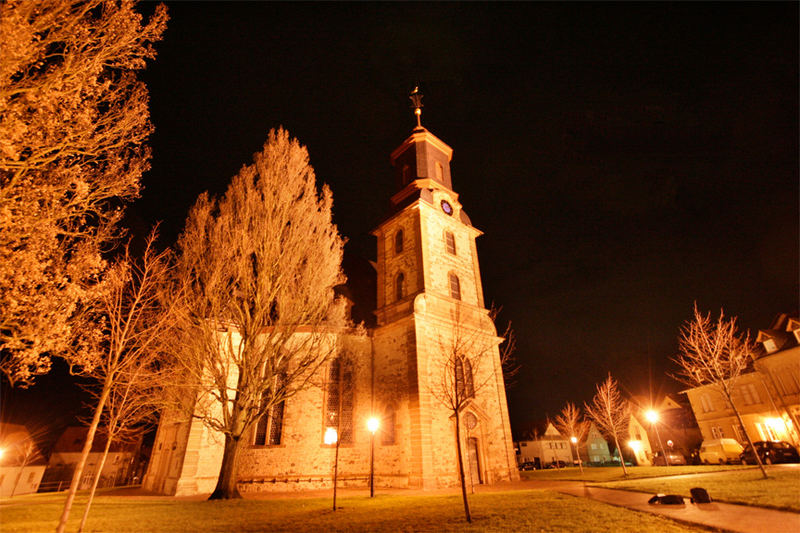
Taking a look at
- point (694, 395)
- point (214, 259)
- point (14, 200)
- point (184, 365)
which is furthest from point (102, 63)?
point (694, 395)

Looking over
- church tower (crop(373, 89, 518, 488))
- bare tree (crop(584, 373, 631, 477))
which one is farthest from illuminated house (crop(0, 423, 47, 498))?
bare tree (crop(584, 373, 631, 477))

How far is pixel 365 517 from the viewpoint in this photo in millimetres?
8844

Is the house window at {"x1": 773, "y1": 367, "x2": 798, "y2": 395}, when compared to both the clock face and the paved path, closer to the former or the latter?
the clock face

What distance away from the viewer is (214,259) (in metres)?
14.0

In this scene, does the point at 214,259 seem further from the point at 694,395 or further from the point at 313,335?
the point at 694,395

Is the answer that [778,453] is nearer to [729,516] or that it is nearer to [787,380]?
[787,380]

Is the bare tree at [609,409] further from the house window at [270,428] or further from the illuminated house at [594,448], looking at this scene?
the illuminated house at [594,448]

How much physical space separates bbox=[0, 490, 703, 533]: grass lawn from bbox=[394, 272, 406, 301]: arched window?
11590mm

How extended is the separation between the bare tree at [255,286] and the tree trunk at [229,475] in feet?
0.11

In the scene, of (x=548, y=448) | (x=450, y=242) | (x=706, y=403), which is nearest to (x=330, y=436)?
(x=450, y=242)

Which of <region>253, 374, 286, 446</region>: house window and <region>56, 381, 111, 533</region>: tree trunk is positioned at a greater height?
<region>253, 374, 286, 446</region>: house window

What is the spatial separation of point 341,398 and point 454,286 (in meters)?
9.05

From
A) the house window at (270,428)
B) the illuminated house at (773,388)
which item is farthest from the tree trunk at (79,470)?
the illuminated house at (773,388)

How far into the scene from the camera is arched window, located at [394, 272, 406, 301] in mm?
22038
